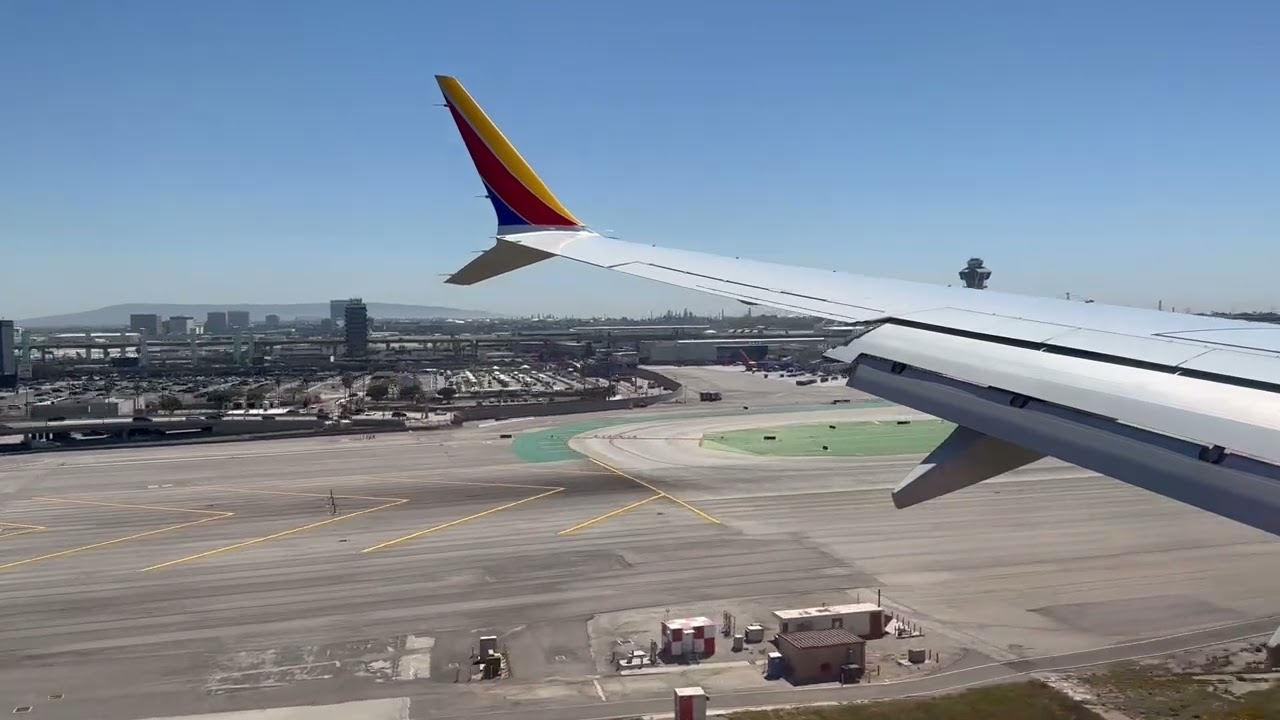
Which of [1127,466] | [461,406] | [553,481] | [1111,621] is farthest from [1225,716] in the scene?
[461,406]

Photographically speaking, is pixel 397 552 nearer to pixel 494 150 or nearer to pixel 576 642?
pixel 576 642

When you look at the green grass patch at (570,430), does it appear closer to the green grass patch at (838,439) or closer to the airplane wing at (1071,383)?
the green grass patch at (838,439)

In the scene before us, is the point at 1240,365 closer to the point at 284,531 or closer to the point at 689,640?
the point at 689,640

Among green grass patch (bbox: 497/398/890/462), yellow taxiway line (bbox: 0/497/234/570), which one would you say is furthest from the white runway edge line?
green grass patch (bbox: 497/398/890/462)

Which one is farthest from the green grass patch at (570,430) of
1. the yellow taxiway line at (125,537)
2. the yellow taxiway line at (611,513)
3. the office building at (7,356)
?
the office building at (7,356)

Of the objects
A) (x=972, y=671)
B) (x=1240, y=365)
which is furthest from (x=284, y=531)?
(x=1240, y=365)

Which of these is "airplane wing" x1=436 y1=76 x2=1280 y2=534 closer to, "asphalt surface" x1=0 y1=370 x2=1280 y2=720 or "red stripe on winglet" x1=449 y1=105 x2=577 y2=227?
"red stripe on winglet" x1=449 y1=105 x2=577 y2=227
